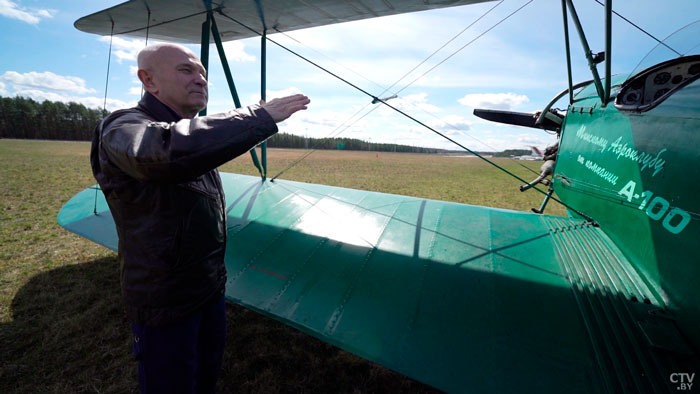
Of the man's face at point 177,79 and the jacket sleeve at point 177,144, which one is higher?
the man's face at point 177,79

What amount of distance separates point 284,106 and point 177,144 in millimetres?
422

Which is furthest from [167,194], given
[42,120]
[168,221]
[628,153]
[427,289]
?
[42,120]

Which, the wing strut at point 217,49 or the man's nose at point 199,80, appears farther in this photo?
the wing strut at point 217,49

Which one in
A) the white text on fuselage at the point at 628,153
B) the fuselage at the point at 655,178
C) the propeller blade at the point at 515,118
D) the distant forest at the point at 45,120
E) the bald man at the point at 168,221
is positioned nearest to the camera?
the bald man at the point at 168,221

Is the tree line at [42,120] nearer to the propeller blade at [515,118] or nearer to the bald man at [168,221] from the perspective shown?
the propeller blade at [515,118]

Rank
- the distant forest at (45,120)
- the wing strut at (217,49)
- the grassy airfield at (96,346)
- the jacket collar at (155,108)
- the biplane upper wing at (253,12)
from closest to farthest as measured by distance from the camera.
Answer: the jacket collar at (155,108) < the grassy airfield at (96,346) < the biplane upper wing at (253,12) < the wing strut at (217,49) < the distant forest at (45,120)

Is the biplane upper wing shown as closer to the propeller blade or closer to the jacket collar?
the jacket collar


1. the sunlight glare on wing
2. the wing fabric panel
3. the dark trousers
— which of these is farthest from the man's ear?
the sunlight glare on wing

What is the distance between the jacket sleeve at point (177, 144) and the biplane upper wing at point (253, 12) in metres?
3.03

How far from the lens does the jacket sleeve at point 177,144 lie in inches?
33.2

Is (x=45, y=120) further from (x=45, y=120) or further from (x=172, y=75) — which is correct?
(x=172, y=75)

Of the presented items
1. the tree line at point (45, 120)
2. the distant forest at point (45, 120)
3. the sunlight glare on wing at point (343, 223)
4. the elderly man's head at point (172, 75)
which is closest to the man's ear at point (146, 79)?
the elderly man's head at point (172, 75)

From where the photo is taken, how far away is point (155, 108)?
48.6 inches

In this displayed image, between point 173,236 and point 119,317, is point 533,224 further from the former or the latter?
point 119,317
